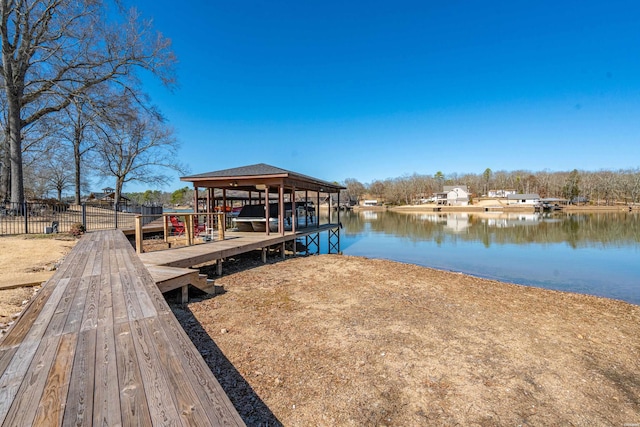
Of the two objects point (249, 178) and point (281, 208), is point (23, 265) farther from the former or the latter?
point (281, 208)

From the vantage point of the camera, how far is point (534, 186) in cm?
8981

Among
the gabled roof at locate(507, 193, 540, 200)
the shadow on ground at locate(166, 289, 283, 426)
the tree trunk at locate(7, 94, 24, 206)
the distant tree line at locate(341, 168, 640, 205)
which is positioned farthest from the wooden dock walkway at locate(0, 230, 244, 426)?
the gabled roof at locate(507, 193, 540, 200)

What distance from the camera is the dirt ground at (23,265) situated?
459 cm

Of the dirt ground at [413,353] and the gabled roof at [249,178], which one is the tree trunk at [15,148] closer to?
the gabled roof at [249,178]

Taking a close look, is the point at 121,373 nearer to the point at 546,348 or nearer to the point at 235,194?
the point at 546,348

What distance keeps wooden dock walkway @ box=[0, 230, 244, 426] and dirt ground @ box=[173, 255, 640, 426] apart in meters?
1.08

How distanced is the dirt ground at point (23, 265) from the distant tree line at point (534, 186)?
53278 millimetres

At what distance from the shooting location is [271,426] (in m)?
2.75

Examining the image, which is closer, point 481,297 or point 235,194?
point 481,297

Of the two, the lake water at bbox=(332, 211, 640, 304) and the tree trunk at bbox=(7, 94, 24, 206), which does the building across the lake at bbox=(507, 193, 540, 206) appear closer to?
the lake water at bbox=(332, 211, 640, 304)

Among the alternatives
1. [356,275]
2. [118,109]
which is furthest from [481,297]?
[118,109]

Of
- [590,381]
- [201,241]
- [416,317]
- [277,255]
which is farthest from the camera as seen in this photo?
[277,255]

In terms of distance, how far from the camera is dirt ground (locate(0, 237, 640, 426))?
302 centimetres

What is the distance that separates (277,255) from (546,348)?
31.8 ft
